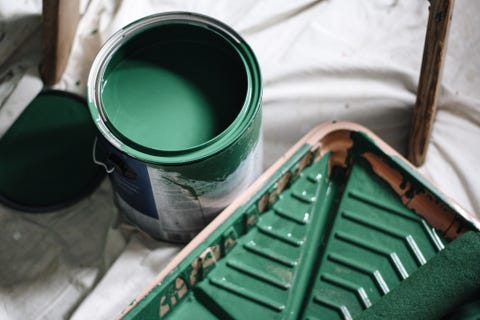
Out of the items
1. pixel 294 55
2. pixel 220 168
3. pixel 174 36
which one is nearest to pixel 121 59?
pixel 174 36

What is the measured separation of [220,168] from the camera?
82 cm

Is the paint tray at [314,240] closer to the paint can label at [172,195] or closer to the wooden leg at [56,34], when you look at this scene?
the paint can label at [172,195]

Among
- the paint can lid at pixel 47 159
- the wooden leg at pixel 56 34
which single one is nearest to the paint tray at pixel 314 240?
the paint can lid at pixel 47 159

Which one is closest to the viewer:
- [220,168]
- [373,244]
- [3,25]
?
A: [220,168]

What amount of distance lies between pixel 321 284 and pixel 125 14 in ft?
2.04

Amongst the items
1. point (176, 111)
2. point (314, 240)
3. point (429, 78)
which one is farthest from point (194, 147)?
point (429, 78)

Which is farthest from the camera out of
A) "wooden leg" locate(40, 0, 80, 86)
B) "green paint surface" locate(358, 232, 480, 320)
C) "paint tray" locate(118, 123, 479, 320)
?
"wooden leg" locate(40, 0, 80, 86)

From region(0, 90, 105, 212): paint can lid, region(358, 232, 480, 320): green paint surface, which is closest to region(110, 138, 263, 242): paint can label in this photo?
region(0, 90, 105, 212): paint can lid

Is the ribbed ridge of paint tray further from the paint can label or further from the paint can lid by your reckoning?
the paint can lid

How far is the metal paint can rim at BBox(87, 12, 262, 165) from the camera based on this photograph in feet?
2.52

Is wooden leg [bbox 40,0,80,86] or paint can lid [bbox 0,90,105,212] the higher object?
wooden leg [bbox 40,0,80,86]

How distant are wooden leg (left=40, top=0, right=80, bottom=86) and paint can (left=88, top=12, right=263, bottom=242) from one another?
0.22 m

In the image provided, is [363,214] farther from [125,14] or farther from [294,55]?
[125,14]

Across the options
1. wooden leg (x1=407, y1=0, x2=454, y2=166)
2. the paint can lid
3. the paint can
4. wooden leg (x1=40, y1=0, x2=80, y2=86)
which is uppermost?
wooden leg (x1=407, y1=0, x2=454, y2=166)
